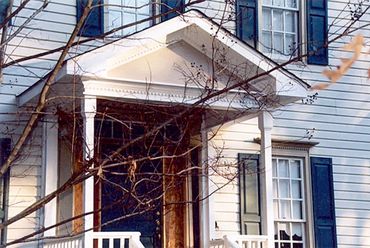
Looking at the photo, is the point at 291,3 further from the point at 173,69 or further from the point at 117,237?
the point at 117,237

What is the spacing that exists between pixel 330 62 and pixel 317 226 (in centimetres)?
249

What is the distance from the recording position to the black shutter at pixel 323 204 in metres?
10.6

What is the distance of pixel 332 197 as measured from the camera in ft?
35.2

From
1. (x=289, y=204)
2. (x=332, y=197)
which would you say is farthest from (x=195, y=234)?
(x=332, y=197)

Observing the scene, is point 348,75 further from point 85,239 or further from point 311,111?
point 85,239

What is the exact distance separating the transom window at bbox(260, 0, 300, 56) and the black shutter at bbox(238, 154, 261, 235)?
1.84 meters

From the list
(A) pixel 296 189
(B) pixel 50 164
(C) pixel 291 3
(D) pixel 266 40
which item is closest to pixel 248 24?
(D) pixel 266 40

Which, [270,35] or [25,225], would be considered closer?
[25,225]

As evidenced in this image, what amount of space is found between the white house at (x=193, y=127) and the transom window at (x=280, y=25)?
0.02 meters

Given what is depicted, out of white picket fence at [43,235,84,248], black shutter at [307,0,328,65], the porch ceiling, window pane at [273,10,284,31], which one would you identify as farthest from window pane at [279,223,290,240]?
white picket fence at [43,235,84,248]

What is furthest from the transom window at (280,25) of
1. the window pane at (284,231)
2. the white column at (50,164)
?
the white column at (50,164)

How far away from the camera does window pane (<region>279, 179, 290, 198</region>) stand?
1049cm

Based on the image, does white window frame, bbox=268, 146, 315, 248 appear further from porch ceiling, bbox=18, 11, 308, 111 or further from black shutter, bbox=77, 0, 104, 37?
black shutter, bbox=77, 0, 104, 37

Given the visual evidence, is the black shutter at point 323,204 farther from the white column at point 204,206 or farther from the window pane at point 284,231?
the white column at point 204,206
